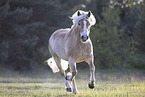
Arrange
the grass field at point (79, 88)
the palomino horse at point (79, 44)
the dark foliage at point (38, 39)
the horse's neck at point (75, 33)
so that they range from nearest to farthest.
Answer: the palomino horse at point (79, 44) → the grass field at point (79, 88) → the horse's neck at point (75, 33) → the dark foliage at point (38, 39)

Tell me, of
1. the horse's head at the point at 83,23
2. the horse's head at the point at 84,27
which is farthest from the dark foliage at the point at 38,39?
the horse's head at the point at 84,27

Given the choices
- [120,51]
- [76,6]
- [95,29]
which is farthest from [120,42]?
[76,6]

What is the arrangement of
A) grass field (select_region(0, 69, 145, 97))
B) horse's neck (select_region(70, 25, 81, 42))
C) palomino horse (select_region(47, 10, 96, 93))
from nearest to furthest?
palomino horse (select_region(47, 10, 96, 93))
grass field (select_region(0, 69, 145, 97))
horse's neck (select_region(70, 25, 81, 42))

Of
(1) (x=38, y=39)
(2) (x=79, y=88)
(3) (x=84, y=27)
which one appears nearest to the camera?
(3) (x=84, y=27)

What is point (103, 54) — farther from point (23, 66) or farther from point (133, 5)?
point (133, 5)

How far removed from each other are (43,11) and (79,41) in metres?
19.4

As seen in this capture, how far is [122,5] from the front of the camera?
33.4 metres

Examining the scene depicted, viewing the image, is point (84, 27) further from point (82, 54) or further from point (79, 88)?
point (79, 88)

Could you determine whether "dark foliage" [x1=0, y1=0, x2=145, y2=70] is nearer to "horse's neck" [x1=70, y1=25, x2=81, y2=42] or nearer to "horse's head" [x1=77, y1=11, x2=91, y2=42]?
"horse's neck" [x1=70, y1=25, x2=81, y2=42]

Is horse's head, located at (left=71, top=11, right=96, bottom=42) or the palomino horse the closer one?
horse's head, located at (left=71, top=11, right=96, bottom=42)

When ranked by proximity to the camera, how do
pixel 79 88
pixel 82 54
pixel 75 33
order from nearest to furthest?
pixel 82 54 < pixel 75 33 < pixel 79 88

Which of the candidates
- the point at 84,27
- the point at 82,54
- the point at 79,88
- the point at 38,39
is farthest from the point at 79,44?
the point at 38,39

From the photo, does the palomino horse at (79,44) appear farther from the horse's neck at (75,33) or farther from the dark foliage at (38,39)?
the dark foliage at (38,39)

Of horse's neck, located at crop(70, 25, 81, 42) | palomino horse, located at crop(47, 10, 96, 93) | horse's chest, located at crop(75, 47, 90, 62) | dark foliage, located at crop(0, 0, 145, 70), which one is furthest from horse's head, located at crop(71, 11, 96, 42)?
dark foliage, located at crop(0, 0, 145, 70)
